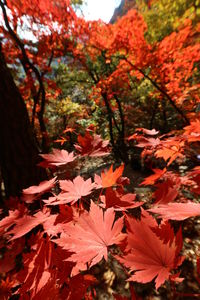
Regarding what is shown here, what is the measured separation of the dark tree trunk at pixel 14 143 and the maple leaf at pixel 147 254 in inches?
65.3

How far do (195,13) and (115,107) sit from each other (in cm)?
608

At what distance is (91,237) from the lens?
23.1 inches

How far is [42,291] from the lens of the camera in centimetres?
63

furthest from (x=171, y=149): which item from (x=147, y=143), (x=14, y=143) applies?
(x=14, y=143)

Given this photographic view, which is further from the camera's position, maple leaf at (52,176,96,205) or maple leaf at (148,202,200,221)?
maple leaf at (52,176,96,205)

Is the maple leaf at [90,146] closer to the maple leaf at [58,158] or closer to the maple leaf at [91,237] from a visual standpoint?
the maple leaf at [58,158]

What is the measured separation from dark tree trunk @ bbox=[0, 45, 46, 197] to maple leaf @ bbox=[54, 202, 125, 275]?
1504mm

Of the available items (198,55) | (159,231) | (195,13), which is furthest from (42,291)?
(198,55)

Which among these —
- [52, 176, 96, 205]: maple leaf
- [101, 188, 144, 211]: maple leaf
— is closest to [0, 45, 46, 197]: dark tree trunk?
[52, 176, 96, 205]: maple leaf

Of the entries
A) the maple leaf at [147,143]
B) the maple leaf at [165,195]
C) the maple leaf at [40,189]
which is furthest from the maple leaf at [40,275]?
the maple leaf at [147,143]

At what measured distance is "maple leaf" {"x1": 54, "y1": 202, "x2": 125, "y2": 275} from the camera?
1.76ft

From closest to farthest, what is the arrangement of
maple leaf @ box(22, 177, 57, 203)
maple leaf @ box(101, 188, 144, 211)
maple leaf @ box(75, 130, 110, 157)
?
maple leaf @ box(101, 188, 144, 211) → maple leaf @ box(22, 177, 57, 203) → maple leaf @ box(75, 130, 110, 157)

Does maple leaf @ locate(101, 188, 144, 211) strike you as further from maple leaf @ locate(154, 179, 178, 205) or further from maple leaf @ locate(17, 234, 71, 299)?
maple leaf @ locate(17, 234, 71, 299)

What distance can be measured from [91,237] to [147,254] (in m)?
0.20
